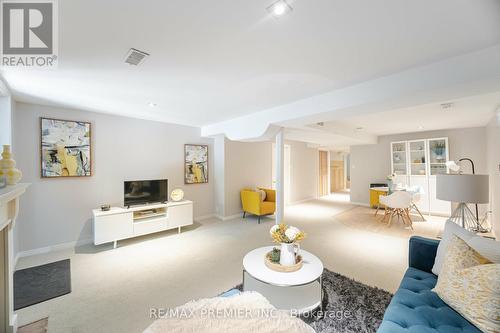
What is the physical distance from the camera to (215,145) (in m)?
5.40

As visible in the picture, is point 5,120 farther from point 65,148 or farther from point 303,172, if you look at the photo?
point 303,172

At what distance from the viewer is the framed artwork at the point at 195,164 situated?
15.9 ft

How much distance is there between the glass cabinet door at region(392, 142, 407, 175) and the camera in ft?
20.3

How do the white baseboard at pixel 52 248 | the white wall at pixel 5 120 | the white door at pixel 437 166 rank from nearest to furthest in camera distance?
the white wall at pixel 5 120, the white baseboard at pixel 52 248, the white door at pixel 437 166

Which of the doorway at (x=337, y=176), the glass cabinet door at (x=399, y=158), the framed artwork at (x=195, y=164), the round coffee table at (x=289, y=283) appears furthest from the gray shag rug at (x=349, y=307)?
the doorway at (x=337, y=176)

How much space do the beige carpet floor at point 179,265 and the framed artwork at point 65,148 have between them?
1312 mm

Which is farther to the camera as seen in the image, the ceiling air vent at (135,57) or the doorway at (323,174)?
the doorway at (323,174)

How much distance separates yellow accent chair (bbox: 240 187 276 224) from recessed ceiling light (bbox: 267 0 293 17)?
3.92 metres

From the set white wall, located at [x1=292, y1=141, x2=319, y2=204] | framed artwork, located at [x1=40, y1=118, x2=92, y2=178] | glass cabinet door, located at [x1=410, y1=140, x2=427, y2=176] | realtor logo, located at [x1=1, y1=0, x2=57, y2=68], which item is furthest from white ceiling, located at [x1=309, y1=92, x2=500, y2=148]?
framed artwork, located at [x1=40, y1=118, x2=92, y2=178]

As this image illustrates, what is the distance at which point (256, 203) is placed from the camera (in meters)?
4.91

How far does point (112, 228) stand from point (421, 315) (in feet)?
12.9

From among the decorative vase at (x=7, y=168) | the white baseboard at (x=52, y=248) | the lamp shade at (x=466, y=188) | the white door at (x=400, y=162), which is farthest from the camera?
the white door at (x=400, y=162)

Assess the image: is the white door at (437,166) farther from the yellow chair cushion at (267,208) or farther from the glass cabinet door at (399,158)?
the yellow chair cushion at (267,208)

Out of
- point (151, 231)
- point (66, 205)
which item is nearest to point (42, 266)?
point (66, 205)
